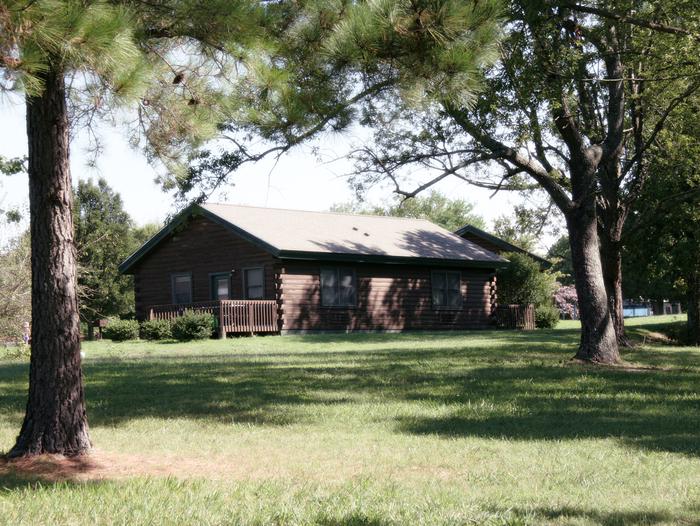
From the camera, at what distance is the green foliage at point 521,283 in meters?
41.3

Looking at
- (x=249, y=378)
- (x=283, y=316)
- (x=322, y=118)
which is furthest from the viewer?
(x=283, y=316)

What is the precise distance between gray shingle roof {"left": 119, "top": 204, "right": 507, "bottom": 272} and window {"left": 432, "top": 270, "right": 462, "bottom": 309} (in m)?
0.89

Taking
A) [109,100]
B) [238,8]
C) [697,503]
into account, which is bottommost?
[697,503]

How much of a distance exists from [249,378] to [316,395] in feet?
9.34

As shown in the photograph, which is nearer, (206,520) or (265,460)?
(206,520)

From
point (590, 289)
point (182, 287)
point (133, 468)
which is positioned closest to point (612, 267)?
point (590, 289)

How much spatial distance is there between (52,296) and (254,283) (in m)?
24.5

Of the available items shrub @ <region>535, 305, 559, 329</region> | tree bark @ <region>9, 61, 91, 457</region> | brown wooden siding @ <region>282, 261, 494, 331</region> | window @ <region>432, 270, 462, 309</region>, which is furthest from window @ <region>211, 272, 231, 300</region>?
tree bark @ <region>9, 61, 91, 457</region>

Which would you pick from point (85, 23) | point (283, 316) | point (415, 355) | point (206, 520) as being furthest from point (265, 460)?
point (283, 316)

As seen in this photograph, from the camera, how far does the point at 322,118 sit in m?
10.4

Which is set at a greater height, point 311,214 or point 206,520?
point 311,214

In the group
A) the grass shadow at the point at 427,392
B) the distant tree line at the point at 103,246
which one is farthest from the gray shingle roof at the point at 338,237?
the distant tree line at the point at 103,246

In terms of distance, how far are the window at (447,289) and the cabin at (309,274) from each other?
0.04 metres

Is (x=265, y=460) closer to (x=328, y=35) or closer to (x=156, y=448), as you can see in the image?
(x=156, y=448)
